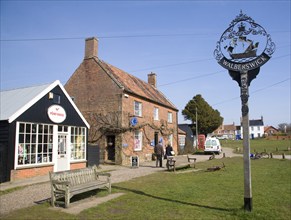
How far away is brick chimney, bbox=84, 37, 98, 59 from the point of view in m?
24.8

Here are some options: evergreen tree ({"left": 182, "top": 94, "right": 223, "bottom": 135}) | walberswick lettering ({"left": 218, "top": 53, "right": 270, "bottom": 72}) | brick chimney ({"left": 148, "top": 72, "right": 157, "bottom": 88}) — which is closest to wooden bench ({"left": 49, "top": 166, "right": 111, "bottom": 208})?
walberswick lettering ({"left": 218, "top": 53, "right": 270, "bottom": 72})

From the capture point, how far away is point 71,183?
9172 millimetres

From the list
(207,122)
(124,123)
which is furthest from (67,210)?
(207,122)

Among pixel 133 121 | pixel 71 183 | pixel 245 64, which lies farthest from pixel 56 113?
pixel 245 64

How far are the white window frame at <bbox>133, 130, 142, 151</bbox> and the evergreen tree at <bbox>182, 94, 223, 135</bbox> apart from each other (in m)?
33.7

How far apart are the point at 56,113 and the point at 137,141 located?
9669mm

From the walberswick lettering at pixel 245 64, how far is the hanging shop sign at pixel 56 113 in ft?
37.1

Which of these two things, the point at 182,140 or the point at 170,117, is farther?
the point at 182,140

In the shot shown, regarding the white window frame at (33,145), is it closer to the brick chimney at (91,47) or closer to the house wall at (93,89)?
the house wall at (93,89)

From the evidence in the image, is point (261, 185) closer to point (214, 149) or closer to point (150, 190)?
point (150, 190)

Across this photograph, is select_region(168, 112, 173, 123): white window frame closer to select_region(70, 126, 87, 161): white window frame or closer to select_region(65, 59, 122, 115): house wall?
select_region(65, 59, 122, 115): house wall

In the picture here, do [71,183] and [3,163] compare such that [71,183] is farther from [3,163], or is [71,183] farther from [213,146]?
[213,146]

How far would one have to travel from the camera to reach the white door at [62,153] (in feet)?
55.6

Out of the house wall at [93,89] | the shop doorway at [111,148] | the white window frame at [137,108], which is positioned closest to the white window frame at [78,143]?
the shop doorway at [111,148]
